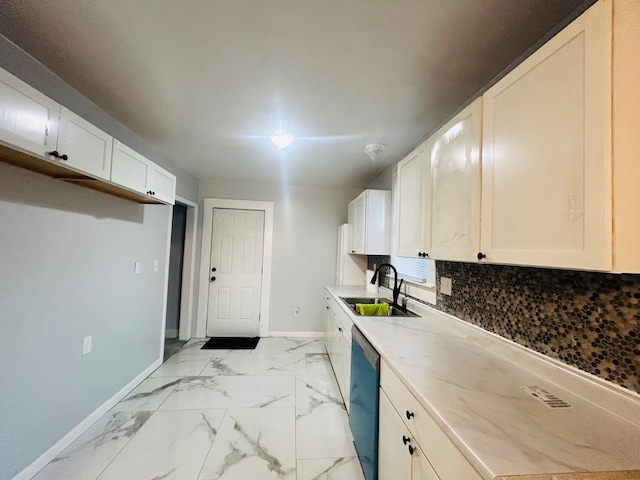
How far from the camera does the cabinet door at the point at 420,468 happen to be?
863 millimetres

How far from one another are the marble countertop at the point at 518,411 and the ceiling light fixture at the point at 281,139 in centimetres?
184

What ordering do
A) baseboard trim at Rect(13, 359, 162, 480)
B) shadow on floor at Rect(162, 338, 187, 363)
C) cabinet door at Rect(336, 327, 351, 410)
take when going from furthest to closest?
1. shadow on floor at Rect(162, 338, 187, 363)
2. cabinet door at Rect(336, 327, 351, 410)
3. baseboard trim at Rect(13, 359, 162, 480)

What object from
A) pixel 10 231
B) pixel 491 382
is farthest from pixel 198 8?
pixel 491 382

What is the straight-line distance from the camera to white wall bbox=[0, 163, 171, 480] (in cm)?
140

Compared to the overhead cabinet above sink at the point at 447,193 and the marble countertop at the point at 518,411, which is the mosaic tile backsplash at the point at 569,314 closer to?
the marble countertop at the point at 518,411

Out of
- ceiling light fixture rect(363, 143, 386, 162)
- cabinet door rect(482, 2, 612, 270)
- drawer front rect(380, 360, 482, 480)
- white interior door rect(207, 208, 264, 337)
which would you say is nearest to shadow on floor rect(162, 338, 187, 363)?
white interior door rect(207, 208, 264, 337)

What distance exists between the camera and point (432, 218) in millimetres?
1544

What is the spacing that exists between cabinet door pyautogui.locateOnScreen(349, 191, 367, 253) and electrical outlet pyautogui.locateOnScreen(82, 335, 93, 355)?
2.53 metres

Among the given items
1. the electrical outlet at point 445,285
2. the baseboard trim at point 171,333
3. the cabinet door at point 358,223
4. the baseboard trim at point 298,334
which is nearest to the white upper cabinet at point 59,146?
the cabinet door at point 358,223

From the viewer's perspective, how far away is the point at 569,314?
1043 mm

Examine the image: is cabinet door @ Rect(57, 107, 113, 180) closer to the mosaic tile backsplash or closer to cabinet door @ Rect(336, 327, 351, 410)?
cabinet door @ Rect(336, 327, 351, 410)

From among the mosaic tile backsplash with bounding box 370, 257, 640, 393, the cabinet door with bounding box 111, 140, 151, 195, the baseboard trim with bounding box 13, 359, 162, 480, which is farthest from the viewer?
the cabinet door with bounding box 111, 140, 151, 195

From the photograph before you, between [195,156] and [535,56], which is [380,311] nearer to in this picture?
[535,56]

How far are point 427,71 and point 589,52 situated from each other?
2.89ft
